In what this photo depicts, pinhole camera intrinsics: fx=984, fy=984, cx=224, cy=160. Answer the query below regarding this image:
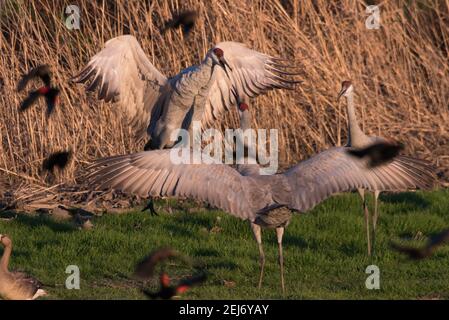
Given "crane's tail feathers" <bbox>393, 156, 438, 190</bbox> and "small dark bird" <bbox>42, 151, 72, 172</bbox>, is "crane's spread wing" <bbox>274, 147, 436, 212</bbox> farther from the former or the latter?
"small dark bird" <bbox>42, 151, 72, 172</bbox>

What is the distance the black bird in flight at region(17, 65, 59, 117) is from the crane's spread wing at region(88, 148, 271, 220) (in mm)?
2817

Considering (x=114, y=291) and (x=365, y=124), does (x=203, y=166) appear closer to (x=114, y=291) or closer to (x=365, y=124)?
(x=114, y=291)

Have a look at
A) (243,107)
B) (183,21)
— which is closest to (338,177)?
(243,107)

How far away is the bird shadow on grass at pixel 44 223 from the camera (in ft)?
32.0

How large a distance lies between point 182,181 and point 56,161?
141 inches

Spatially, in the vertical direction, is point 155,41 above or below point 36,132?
above

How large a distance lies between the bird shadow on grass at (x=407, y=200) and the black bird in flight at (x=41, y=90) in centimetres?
384

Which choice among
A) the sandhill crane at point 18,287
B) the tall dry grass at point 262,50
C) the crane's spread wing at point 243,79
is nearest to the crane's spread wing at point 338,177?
the sandhill crane at point 18,287

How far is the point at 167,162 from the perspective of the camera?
7.95 m

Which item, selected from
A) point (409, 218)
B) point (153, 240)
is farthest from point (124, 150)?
point (409, 218)

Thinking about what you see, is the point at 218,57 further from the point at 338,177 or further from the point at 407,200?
the point at 407,200

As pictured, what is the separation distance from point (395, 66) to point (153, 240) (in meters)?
4.77

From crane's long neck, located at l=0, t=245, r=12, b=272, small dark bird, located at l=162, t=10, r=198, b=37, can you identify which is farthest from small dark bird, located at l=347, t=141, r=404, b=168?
small dark bird, located at l=162, t=10, r=198, b=37

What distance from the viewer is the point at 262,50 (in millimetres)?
11695
